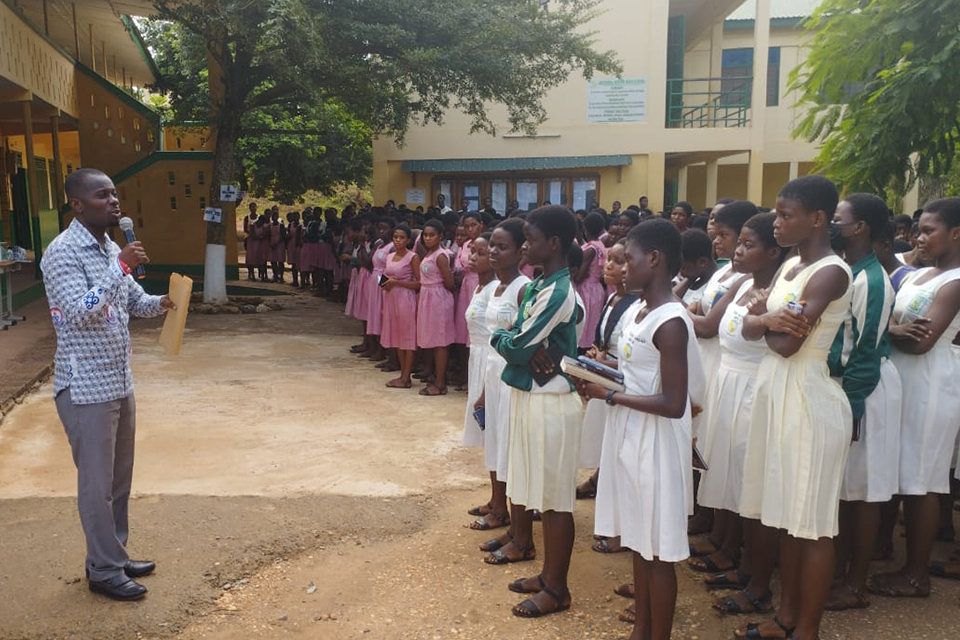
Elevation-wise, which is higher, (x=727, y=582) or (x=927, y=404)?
(x=927, y=404)

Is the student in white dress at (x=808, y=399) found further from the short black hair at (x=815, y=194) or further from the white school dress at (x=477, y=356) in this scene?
the white school dress at (x=477, y=356)

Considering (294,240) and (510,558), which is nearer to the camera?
(510,558)

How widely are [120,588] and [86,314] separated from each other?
124 centimetres

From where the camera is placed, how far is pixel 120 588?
3.40 m

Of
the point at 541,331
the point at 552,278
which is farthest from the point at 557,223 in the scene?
the point at 541,331

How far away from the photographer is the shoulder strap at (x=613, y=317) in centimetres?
358

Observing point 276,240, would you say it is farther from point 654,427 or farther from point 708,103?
point 654,427

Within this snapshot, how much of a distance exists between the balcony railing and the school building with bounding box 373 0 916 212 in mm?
46

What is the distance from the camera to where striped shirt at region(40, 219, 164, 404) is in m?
3.21

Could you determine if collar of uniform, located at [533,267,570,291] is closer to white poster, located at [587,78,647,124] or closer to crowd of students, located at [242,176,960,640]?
crowd of students, located at [242,176,960,640]

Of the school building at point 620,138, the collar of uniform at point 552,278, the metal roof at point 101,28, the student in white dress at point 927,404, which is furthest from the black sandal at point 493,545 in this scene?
the school building at point 620,138

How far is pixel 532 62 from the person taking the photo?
41.8 ft

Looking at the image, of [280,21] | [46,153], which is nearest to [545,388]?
[280,21]

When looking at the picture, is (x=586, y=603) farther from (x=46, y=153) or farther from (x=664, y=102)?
(x=46, y=153)
